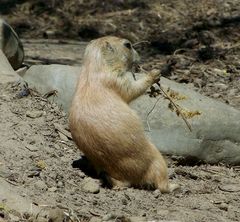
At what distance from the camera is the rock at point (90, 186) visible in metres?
6.31

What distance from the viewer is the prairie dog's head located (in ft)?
22.1

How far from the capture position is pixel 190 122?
25.3 feet

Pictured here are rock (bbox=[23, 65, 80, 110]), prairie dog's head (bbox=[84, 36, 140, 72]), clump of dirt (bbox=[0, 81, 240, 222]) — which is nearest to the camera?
clump of dirt (bbox=[0, 81, 240, 222])

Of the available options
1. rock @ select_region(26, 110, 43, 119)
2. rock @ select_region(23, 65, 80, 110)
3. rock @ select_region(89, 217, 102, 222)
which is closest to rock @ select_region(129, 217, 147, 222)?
rock @ select_region(89, 217, 102, 222)

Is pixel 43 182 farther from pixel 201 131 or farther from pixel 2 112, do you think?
pixel 201 131

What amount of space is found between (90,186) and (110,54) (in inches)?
50.8

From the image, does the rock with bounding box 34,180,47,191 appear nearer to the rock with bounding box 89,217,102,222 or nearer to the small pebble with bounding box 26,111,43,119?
the rock with bounding box 89,217,102,222

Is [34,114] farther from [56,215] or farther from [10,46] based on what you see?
[56,215]

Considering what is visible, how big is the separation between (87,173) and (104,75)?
3.04ft

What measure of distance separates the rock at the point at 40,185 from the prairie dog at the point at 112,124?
1.82ft

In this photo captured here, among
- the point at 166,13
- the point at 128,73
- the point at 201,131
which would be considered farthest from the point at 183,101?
the point at 166,13

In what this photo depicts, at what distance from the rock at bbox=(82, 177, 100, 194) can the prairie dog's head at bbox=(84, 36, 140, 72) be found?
1.05m

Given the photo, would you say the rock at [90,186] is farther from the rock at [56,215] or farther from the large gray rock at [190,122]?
the large gray rock at [190,122]

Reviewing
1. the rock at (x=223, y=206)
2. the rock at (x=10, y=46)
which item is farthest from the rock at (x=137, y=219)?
the rock at (x=10, y=46)
